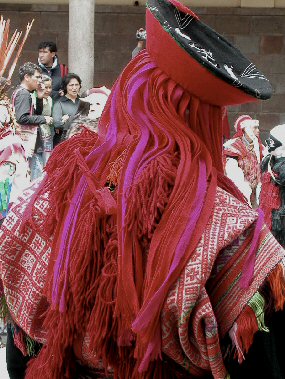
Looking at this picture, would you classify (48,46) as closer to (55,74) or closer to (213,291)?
(55,74)

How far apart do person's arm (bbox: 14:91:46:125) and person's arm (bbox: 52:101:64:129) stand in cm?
25

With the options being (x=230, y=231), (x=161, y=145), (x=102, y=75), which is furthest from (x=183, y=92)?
(x=102, y=75)

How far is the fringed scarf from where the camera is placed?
8.14 ft

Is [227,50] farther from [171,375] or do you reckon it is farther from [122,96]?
[171,375]

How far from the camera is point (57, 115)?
433 inches

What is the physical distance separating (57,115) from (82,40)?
120 inches

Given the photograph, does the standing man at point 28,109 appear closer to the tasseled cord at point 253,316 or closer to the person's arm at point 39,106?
the person's arm at point 39,106

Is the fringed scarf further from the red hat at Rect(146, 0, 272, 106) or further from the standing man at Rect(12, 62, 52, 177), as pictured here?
the standing man at Rect(12, 62, 52, 177)

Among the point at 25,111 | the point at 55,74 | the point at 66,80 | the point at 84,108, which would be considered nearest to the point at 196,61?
the point at 84,108

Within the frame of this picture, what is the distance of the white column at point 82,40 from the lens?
44.7ft

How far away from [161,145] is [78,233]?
0.98 feet

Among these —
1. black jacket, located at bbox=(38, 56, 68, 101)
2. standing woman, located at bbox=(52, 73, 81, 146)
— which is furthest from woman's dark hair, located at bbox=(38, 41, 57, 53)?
standing woman, located at bbox=(52, 73, 81, 146)

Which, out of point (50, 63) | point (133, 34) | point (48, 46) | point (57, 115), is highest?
point (133, 34)

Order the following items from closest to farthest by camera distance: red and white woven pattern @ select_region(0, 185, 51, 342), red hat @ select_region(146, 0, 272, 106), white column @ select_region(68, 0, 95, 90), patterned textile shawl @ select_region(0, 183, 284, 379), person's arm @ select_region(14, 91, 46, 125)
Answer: patterned textile shawl @ select_region(0, 183, 284, 379), red hat @ select_region(146, 0, 272, 106), red and white woven pattern @ select_region(0, 185, 51, 342), person's arm @ select_region(14, 91, 46, 125), white column @ select_region(68, 0, 95, 90)
